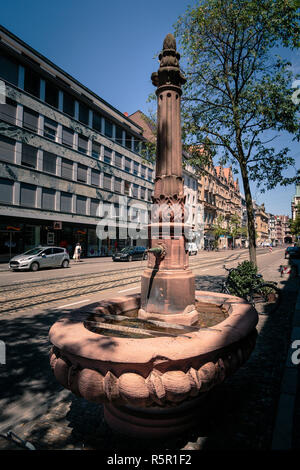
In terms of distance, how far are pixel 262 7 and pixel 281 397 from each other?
10460mm

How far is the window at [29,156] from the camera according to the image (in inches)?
906

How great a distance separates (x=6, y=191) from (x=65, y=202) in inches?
254

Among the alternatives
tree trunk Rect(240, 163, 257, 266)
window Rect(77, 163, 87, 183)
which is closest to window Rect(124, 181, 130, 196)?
window Rect(77, 163, 87, 183)

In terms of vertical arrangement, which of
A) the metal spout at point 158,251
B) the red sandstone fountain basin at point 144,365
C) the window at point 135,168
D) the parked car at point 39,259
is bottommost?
the parked car at point 39,259

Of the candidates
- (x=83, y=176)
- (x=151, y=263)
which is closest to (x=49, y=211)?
(x=83, y=176)

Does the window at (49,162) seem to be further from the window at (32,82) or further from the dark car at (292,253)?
the dark car at (292,253)

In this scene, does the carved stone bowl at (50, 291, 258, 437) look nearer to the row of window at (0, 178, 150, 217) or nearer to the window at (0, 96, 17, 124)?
the row of window at (0, 178, 150, 217)

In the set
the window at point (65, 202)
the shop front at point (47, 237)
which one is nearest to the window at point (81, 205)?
the window at point (65, 202)

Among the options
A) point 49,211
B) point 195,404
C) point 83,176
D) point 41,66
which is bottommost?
point 195,404

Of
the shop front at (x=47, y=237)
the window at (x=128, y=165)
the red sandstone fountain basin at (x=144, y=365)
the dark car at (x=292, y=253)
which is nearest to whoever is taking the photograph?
the red sandstone fountain basin at (x=144, y=365)

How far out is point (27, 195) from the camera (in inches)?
918

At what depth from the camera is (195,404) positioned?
2637 millimetres

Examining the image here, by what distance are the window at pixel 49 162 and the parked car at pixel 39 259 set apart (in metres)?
9.91

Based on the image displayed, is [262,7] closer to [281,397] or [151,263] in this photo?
[151,263]
